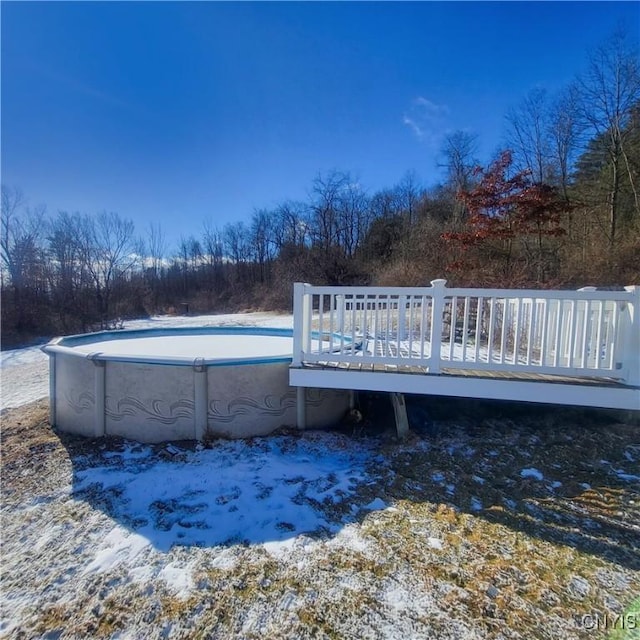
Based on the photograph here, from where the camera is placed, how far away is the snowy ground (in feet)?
5.59

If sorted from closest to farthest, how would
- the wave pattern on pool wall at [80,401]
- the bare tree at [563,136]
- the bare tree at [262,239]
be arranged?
the wave pattern on pool wall at [80,401]
the bare tree at [563,136]
the bare tree at [262,239]

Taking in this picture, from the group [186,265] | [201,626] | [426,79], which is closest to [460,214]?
[426,79]

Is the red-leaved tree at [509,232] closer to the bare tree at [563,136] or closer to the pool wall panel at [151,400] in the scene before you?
the bare tree at [563,136]

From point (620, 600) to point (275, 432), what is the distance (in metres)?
2.96

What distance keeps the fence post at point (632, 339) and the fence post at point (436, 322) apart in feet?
5.13

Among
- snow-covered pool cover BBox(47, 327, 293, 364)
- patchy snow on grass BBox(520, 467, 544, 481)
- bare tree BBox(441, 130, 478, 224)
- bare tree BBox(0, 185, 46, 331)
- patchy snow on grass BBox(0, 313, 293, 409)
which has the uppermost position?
bare tree BBox(441, 130, 478, 224)

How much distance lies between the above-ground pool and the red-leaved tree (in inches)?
276

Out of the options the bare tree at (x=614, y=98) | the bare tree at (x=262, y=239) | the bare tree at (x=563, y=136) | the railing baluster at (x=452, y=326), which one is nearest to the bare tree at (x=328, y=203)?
the bare tree at (x=262, y=239)

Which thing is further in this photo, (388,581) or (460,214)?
(460,214)

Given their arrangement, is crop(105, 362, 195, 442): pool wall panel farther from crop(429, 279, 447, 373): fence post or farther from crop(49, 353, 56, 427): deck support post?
crop(429, 279, 447, 373): fence post

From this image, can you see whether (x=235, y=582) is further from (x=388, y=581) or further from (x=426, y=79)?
(x=426, y=79)

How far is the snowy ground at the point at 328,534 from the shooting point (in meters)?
1.71

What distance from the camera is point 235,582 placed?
6.32 ft

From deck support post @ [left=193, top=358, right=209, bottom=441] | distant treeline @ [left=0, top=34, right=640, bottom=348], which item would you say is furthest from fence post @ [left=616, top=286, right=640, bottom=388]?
distant treeline @ [left=0, top=34, right=640, bottom=348]
